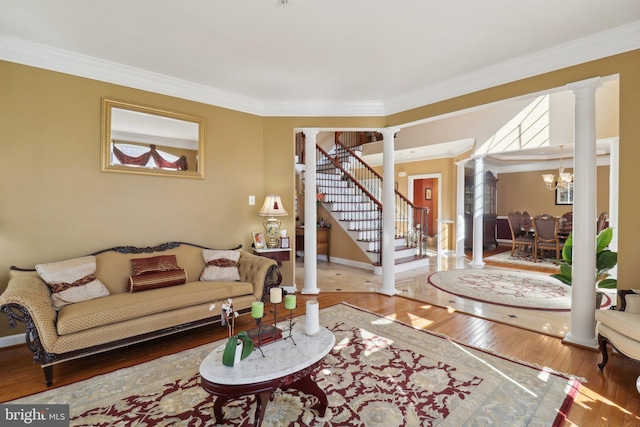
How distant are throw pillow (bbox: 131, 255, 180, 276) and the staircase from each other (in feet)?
12.8

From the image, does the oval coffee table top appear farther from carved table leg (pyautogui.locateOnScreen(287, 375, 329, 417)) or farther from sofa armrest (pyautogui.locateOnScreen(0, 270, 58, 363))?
sofa armrest (pyautogui.locateOnScreen(0, 270, 58, 363))

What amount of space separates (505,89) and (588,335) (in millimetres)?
2703

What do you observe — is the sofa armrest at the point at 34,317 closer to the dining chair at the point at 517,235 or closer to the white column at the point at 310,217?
the white column at the point at 310,217

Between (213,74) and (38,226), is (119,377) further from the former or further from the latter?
(213,74)

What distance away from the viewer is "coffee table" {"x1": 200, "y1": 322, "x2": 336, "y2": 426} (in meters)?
1.65

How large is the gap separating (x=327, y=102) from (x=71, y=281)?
382 centimetres

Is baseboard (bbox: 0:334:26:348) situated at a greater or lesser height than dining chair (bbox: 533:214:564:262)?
lesser

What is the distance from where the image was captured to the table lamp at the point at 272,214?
4.36 m

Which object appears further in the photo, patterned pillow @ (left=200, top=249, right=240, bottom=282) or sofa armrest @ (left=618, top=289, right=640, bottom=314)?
patterned pillow @ (left=200, top=249, right=240, bottom=282)

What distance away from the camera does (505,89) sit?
3.48 m

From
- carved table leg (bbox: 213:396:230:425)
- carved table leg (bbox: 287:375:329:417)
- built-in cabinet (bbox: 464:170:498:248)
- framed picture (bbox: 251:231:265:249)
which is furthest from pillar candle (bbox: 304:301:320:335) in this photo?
built-in cabinet (bbox: 464:170:498:248)

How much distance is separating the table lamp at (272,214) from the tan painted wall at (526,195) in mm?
9187

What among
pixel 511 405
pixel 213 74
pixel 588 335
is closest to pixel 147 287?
pixel 213 74

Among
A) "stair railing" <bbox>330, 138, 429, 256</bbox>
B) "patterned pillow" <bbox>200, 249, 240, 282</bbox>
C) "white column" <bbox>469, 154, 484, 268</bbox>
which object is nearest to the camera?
"patterned pillow" <bbox>200, 249, 240, 282</bbox>
